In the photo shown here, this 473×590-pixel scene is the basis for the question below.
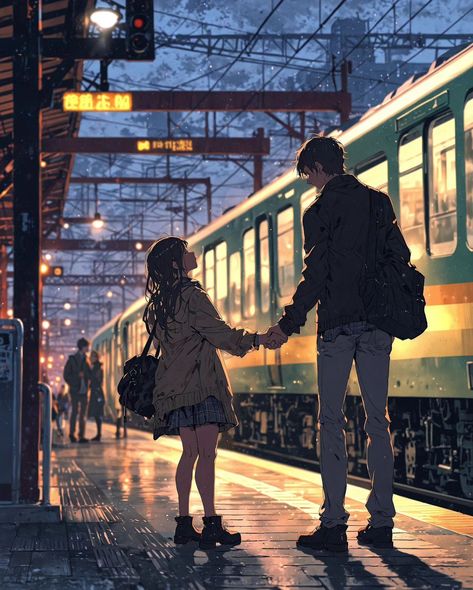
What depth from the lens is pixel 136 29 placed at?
9.69 m

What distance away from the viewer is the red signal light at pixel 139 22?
9.71 meters

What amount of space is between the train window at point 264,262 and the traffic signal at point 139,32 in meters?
4.60

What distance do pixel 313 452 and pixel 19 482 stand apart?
6.27 m

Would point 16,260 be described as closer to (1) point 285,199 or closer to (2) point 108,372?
(1) point 285,199

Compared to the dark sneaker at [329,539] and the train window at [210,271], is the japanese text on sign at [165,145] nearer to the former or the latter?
the train window at [210,271]

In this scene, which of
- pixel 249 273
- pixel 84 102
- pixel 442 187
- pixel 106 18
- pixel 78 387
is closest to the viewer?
pixel 442 187

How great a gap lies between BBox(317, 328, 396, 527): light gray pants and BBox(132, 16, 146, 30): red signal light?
450cm

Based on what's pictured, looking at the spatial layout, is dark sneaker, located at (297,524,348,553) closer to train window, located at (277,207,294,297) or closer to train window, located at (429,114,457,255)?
train window, located at (429,114,457,255)

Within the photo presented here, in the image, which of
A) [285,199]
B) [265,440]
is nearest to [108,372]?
[265,440]

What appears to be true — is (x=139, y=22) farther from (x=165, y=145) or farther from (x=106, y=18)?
(x=165, y=145)

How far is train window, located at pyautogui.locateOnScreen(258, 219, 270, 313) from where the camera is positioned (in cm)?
1405

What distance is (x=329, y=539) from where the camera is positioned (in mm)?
6000

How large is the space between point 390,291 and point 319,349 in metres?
0.48

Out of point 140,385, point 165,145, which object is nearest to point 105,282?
point 165,145
